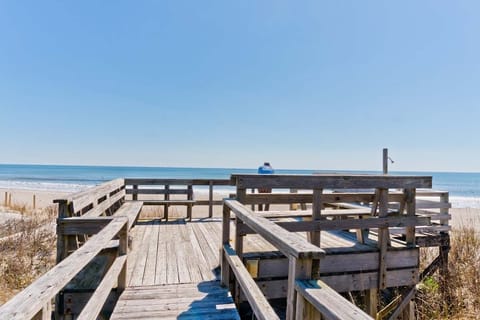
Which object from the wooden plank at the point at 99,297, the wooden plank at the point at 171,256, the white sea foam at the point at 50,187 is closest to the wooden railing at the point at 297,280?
the wooden plank at the point at 99,297

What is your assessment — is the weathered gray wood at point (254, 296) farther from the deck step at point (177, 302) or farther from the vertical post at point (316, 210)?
the vertical post at point (316, 210)

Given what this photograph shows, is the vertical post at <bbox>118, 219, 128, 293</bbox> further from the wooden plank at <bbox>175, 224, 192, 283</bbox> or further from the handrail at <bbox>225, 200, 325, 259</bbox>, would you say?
the handrail at <bbox>225, 200, 325, 259</bbox>

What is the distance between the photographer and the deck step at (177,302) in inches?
99.9

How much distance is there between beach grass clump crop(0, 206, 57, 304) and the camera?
Answer: 14.8 feet

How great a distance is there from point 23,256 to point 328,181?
610 centimetres

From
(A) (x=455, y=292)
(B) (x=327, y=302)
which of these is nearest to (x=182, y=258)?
(B) (x=327, y=302)

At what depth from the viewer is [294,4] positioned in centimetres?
875

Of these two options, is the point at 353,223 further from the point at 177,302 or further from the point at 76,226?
the point at 76,226

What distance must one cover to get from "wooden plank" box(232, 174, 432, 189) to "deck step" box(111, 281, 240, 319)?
131 centimetres

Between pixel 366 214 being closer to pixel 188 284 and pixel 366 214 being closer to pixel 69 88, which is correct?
pixel 188 284

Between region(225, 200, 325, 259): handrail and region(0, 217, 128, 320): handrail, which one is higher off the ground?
region(225, 200, 325, 259): handrail

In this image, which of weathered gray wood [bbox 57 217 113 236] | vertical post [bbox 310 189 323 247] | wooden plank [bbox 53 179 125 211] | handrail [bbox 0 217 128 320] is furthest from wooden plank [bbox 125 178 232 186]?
handrail [bbox 0 217 128 320]

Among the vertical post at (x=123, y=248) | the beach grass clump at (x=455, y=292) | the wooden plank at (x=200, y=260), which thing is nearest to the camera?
the vertical post at (x=123, y=248)

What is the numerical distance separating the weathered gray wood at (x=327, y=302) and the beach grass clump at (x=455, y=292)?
4.25 meters
